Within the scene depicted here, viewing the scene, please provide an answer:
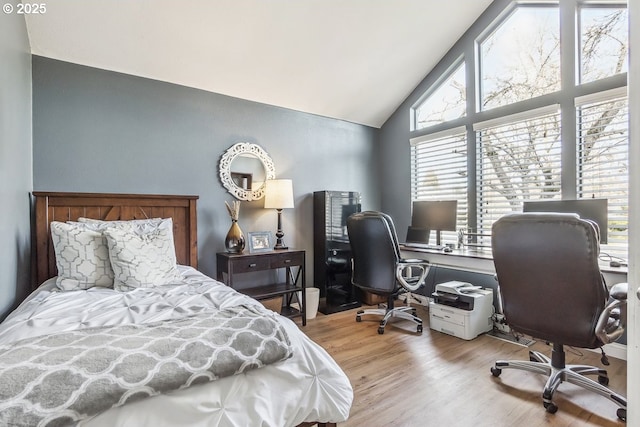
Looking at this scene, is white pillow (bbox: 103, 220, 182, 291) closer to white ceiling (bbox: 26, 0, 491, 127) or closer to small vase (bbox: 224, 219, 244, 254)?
small vase (bbox: 224, 219, 244, 254)

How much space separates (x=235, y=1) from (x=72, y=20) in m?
1.20

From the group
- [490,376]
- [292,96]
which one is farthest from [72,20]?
[490,376]

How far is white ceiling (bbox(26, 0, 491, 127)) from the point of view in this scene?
7.91ft

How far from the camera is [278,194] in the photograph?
10.8 feet

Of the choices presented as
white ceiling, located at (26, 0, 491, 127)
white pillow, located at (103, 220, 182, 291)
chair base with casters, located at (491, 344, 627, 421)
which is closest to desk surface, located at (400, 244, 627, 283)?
chair base with casters, located at (491, 344, 627, 421)

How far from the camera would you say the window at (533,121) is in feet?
8.74

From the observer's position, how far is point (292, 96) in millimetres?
3578

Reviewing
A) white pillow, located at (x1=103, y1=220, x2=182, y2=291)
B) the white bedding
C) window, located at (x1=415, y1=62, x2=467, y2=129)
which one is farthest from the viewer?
window, located at (x1=415, y1=62, x2=467, y2=129)

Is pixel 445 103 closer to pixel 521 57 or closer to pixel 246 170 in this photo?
pixel 521 57

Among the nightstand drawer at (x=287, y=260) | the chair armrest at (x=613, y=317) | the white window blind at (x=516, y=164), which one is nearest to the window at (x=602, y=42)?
the white window blind at (x=516, y=164)

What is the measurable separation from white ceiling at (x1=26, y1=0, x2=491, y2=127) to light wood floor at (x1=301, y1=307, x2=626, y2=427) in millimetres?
2654

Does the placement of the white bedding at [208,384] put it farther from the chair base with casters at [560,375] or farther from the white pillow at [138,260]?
the chair base with casters at [560,375]

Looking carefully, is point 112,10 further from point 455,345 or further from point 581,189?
point 581,189

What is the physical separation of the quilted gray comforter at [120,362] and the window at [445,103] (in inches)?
145
